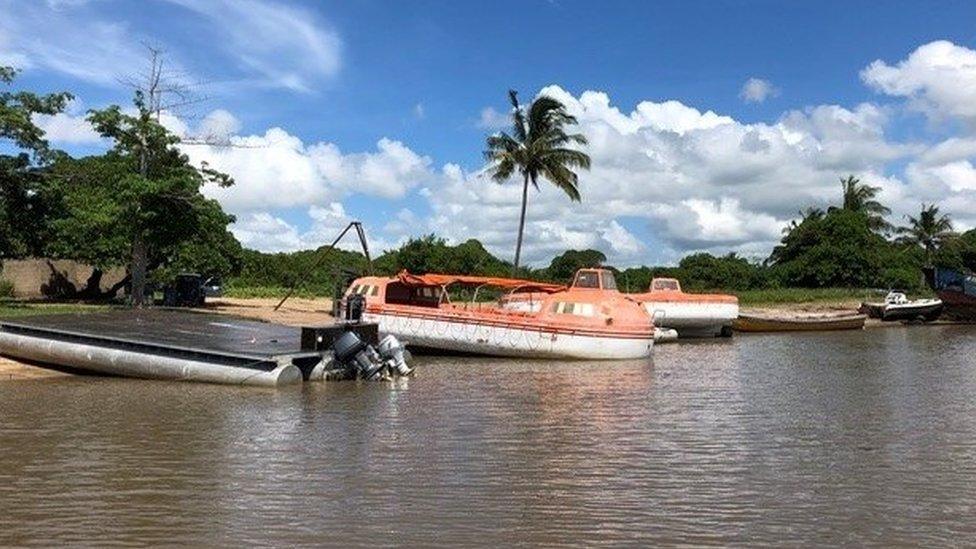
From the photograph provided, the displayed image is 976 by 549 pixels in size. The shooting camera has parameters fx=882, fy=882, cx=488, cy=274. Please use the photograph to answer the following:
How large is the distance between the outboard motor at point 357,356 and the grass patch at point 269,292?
1276 inches

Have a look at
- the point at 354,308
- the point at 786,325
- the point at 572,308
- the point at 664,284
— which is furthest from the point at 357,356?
the point at 786,325

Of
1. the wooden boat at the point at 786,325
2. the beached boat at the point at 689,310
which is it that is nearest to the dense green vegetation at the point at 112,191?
the beached boat at the point at 689,310

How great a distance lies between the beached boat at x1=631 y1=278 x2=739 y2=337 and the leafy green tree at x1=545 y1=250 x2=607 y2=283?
30091mm

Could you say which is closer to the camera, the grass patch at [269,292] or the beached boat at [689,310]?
the beached boat at [689,310]

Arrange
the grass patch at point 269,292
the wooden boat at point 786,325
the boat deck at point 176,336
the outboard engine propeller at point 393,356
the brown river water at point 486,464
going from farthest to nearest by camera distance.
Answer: the grass patch at point 269,292 → the wooden boat at point 786,325 → the outboard engine propeller at point 393,356 → the boat deck at point 176,336 → the brown river water at point 486,464

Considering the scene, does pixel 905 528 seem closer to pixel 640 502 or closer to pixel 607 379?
pixel 640 502

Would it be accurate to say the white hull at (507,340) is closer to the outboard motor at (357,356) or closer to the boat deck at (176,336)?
the boat deck at (176,336)

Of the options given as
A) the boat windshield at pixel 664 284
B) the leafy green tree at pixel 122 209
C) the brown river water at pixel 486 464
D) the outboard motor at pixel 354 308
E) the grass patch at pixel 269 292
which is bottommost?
the brown river water at pixel 486 464

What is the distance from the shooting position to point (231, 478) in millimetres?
9031

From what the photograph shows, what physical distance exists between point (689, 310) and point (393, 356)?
66.1 ft

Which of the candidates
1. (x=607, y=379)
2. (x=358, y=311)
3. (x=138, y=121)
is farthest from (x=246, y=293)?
(x=607, y=379)

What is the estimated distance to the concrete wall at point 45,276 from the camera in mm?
37844

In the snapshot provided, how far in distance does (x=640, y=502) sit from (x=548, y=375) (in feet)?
40.3

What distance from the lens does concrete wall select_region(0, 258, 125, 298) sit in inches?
1490
